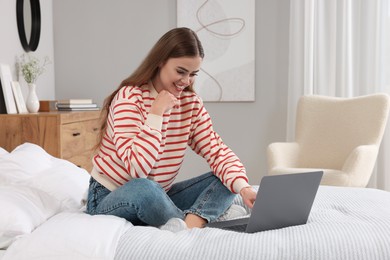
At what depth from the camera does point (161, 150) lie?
2113mm

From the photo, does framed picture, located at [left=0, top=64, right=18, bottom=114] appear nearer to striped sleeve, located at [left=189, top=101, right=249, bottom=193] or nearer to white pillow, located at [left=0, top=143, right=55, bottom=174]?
white pillow, located at [left=0, top=143, right=55, bottom=174]

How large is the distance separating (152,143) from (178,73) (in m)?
0.28

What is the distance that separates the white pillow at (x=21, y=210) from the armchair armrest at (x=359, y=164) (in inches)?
78.5

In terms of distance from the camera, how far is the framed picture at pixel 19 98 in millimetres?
3740

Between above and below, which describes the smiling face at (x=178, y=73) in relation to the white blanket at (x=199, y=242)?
above

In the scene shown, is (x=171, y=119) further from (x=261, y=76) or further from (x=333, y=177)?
(x=261, y=76)

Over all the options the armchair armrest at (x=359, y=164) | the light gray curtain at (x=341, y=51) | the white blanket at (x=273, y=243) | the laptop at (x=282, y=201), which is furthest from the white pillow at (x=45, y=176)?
the light gray curtain at (x=341, y=51)

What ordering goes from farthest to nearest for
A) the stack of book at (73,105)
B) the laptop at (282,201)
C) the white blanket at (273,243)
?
the stack of book at (73,105) → the laptop at (282,201) → the white blanket at (273,243)

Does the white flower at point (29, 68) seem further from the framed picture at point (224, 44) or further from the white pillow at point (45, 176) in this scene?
the white pillow at point (45, 176)

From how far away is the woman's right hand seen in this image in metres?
1.96

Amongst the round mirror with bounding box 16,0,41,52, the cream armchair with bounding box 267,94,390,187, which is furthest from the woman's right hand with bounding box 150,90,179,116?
the round mirror with bounding box 16,0,41,52

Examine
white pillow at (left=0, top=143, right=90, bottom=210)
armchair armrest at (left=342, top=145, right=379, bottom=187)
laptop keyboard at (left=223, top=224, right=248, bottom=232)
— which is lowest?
armchair armrest at (left=342, top=145, right=379, bottom=187)

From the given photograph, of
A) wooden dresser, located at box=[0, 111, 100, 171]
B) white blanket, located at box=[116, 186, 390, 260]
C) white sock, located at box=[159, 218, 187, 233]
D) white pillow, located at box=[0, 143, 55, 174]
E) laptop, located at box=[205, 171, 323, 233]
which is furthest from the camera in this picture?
wooden dresser, located at box=[0, 111, 100, 171]

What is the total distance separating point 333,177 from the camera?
3.53m
